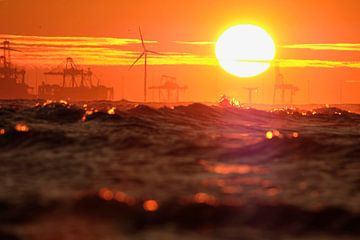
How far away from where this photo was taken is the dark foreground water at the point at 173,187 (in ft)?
50.1

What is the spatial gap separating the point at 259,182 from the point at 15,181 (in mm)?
7993

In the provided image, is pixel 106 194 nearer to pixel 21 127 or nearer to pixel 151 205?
pixel 151 205

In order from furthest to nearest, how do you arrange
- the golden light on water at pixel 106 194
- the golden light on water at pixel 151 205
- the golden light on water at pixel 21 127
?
the golden light on water at pixel 21 127 < the golden light on water at pixel 106 194 < the golden light on water at pixel 151 205

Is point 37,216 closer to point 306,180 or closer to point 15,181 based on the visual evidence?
point 15,181

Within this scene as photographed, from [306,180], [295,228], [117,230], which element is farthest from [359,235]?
[306,180]

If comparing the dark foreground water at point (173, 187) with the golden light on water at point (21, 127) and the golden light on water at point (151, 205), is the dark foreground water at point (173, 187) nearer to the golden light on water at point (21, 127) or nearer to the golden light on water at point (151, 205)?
the golden light on water at point (151, 205)

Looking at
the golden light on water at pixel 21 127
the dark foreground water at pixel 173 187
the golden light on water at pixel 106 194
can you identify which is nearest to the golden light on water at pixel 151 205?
the dark foreground water at pixel 173 187

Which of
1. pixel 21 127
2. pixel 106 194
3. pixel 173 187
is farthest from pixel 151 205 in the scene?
pixel 21 127

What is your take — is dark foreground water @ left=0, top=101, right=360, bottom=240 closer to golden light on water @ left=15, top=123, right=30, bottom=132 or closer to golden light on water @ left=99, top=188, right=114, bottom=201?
golden light on water @ left=99, top=188, right=114, bottom=201

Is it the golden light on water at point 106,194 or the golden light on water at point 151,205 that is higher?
the golden light on water at point 106,194

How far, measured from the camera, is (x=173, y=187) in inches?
784

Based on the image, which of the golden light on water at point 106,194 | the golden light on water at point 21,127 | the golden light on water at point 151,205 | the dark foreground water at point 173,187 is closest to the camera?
the dark foreground water at point 173,187

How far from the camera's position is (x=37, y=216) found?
1593 centimetres

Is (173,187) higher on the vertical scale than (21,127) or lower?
higher
